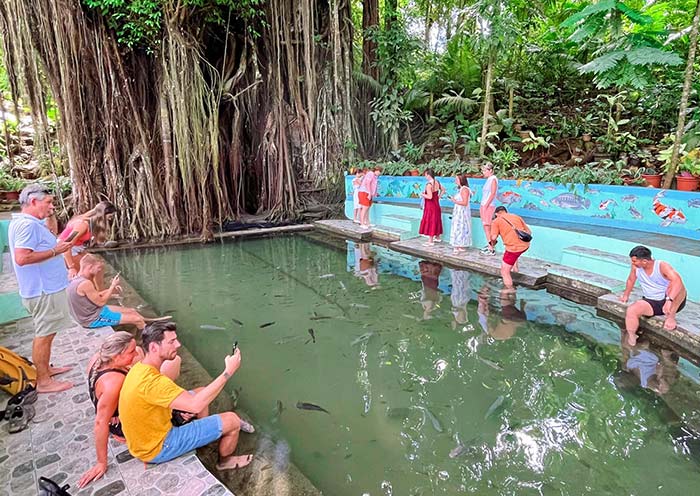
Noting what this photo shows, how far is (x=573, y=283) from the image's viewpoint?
465 cm

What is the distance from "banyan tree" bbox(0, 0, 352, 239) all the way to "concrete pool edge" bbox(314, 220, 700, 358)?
12.2 feet

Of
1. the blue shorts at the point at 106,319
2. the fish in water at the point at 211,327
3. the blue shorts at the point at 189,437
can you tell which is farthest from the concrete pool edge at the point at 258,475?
the blue shorts at the point at 106,319

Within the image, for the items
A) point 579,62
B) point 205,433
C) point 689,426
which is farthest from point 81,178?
point 579,62

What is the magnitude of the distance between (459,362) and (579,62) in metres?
8.55

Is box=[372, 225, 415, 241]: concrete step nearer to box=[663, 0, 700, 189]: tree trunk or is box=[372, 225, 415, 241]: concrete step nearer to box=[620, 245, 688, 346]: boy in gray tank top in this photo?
box=[663, 0, 700, 189]: tree trunk

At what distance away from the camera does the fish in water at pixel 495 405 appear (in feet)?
8.77

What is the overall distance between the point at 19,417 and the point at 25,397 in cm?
17

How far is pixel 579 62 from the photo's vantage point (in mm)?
9047

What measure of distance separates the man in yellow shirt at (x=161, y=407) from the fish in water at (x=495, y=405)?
4.88 feet

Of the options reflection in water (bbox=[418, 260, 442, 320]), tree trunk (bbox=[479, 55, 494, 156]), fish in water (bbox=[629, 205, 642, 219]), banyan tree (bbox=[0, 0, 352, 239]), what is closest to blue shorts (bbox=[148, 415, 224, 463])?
reflection in water (bbox=[418, 260, 442, 320])

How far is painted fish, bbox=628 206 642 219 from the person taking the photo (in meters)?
5.59

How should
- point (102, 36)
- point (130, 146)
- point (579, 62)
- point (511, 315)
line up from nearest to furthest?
point (511, 315)
point (102, 36)
point (130, 146)
point (579, 62)

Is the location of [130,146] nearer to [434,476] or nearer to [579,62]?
[434,476]

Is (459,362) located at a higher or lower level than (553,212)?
lower
